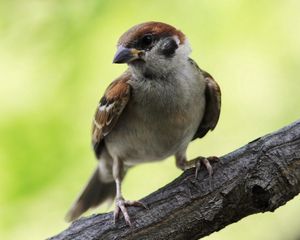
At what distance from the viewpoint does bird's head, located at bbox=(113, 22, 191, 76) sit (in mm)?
4836

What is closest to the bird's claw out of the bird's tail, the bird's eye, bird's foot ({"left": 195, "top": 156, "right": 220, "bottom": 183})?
bird's foot ({"left": 195, "top": 156, "right": 220, "bottom": 183})

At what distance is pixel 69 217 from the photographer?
20.2 ft

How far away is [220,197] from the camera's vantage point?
428 cm

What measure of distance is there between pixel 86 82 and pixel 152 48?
116cm

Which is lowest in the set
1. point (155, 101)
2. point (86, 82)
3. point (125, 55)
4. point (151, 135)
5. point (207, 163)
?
point (207, 163)

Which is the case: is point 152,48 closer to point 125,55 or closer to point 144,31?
point 144,31

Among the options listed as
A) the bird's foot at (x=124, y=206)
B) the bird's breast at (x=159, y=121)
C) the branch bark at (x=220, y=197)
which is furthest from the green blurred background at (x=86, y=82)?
the bird's foot at (x=124, y=206)

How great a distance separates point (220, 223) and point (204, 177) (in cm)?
39

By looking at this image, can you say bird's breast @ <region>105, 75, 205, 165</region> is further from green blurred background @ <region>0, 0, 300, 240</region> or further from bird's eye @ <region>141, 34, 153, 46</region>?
green blurred background @ <region>0, 0, 300, 240</region>

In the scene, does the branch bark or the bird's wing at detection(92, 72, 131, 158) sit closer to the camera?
the branch bark

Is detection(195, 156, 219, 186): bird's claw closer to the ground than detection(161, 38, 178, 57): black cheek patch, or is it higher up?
closer to the ground

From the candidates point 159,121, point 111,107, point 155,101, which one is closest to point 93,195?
point 111,107

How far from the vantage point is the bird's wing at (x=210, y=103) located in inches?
212

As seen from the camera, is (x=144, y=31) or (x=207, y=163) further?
(x=144, y=31)
